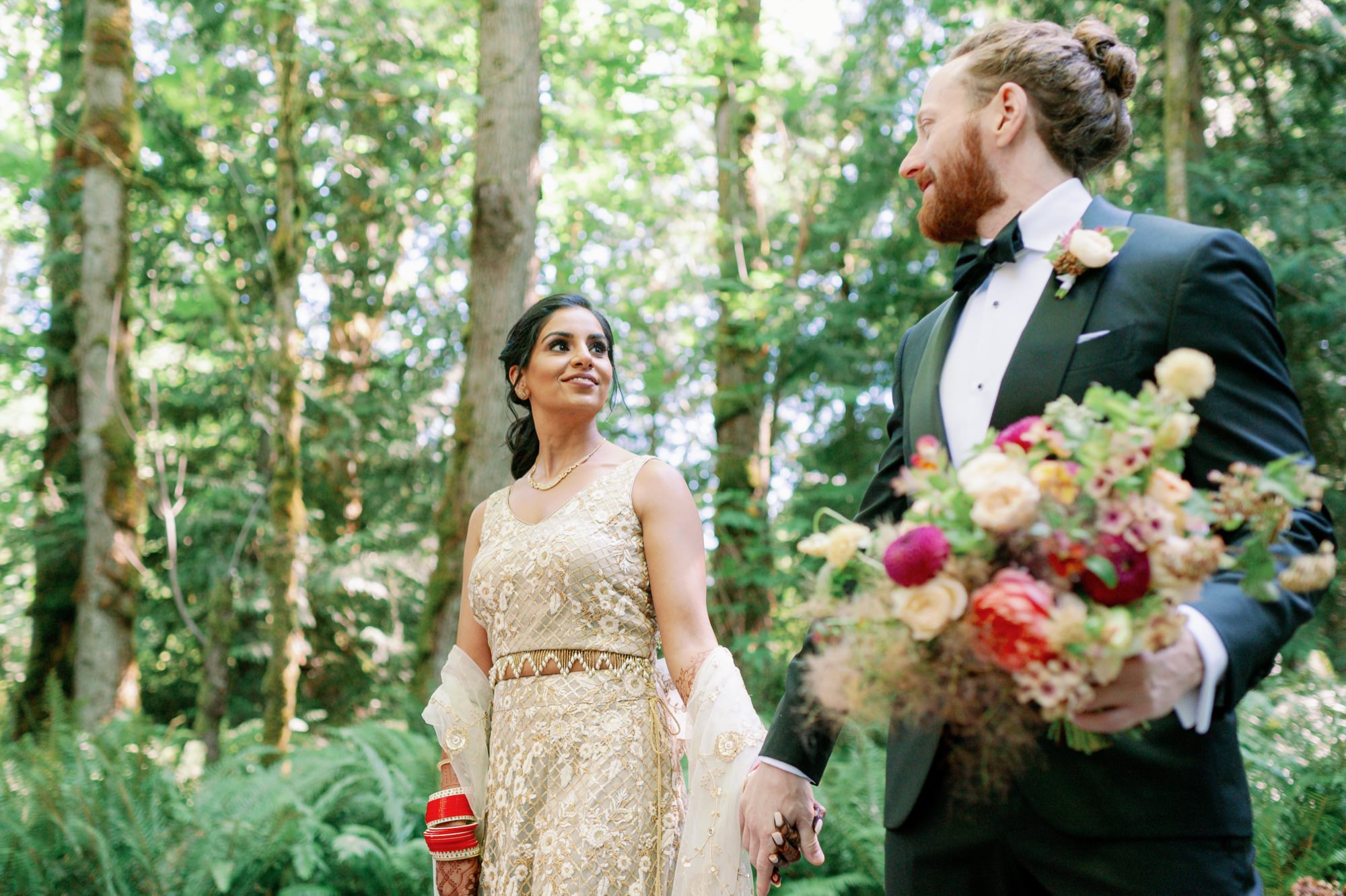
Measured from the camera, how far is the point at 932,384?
2123 mm

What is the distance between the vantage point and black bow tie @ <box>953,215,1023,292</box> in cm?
206

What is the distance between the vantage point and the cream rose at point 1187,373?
1278mm


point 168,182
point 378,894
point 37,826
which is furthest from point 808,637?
point 168,182

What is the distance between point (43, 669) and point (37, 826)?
5.57 meters

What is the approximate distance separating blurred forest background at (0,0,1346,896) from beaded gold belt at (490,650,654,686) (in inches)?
82.6

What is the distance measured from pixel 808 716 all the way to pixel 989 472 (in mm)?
1039

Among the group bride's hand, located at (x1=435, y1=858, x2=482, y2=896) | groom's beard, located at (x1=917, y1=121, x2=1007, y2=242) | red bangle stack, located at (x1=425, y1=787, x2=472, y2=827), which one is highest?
groom's beard, located at (x1=917, y1=121, x2=1007, y2=242)

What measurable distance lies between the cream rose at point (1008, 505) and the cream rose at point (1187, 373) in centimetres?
25

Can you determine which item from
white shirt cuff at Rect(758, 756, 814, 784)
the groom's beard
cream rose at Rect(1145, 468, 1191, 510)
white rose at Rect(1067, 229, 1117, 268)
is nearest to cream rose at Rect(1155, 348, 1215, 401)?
cream rose at Rect(1145, 468, 1191, 510)

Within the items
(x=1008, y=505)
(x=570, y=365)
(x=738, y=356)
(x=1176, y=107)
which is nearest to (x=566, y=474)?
(x=570, y=365)

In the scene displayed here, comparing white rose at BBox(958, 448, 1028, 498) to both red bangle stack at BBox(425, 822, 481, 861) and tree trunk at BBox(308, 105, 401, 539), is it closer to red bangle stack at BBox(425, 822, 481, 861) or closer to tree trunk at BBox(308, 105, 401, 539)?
red bangle stack at BBox(425, 822, 481, 861)

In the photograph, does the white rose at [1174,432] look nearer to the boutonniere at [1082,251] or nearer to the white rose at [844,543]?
the white rose at [844,543]

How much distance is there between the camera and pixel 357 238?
42.7ft

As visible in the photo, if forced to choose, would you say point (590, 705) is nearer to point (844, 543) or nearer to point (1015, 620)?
point (844, 543)
